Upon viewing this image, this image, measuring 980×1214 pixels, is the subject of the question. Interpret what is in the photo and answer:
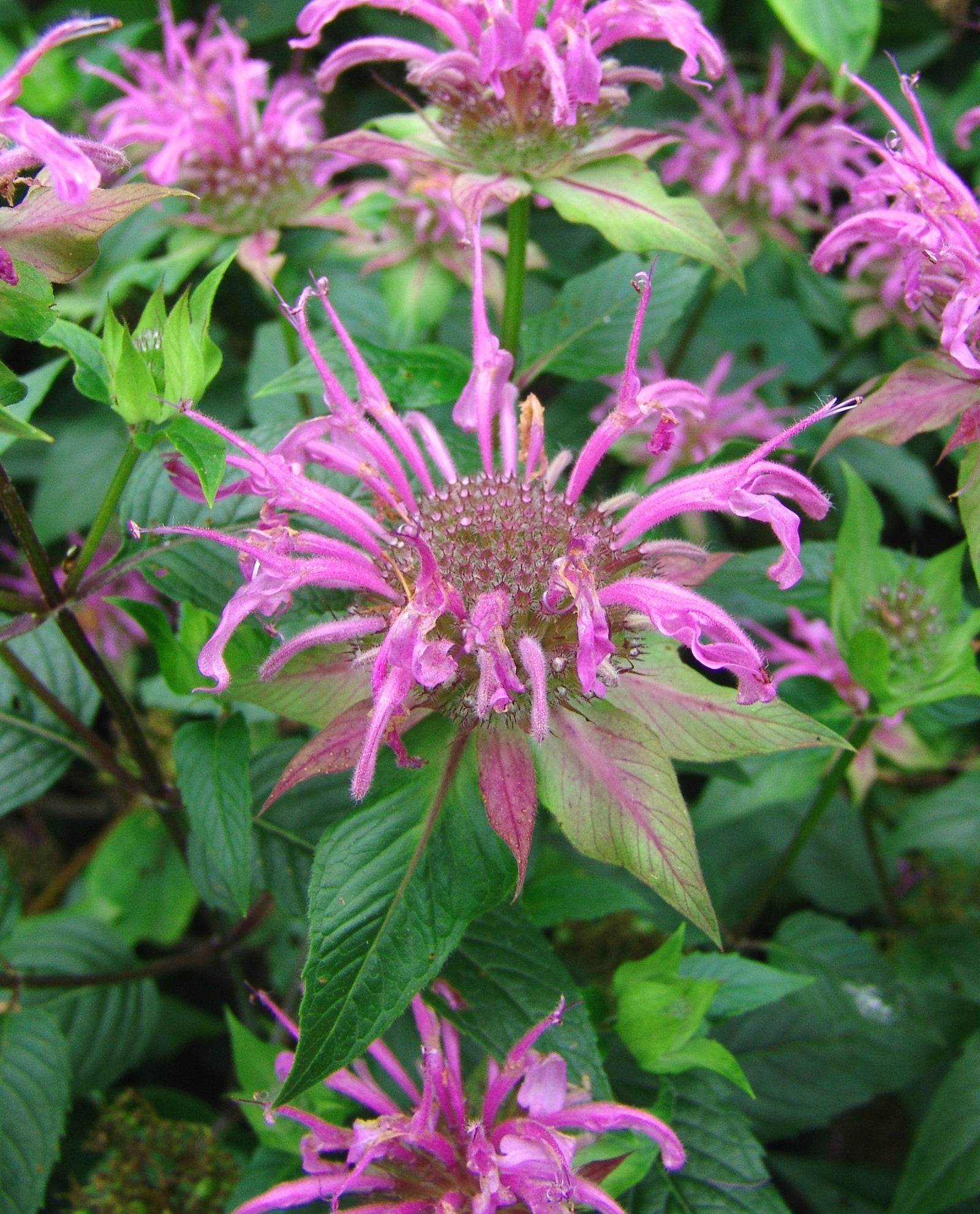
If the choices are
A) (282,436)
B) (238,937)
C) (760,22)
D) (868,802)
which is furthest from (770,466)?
(760,22)

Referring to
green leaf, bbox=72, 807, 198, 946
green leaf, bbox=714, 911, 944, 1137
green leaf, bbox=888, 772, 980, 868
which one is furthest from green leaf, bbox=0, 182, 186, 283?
green leaf, bbox=888, 772, 980, 868

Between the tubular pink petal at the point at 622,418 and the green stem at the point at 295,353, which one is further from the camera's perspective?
the green stem at the point at 295,353

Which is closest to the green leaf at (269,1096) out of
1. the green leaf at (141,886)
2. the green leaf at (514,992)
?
the green leaf at (514,992)

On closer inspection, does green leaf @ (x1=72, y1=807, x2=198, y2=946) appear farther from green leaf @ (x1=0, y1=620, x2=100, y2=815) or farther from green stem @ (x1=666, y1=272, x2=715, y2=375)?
green stem @ (x1=666, y1=272, x2=715, y2=375)

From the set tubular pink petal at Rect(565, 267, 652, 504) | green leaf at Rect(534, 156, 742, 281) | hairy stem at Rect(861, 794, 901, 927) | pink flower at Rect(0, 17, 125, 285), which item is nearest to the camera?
pink flower at Rect(0, 17, 125, 285)

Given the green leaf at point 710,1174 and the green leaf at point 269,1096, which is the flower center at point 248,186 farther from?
the green leaf at point 710,1174

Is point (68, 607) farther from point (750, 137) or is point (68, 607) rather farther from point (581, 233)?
point (750, 137)
